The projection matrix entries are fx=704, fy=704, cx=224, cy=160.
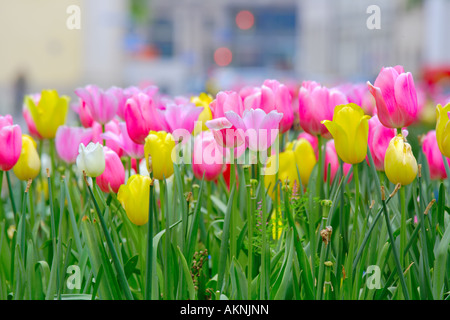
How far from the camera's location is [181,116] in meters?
1.13

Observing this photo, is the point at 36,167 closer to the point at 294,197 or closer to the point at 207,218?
the point at 207,218

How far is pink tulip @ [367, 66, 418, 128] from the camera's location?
40.3 inches

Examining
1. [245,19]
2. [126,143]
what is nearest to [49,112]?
[126,143]

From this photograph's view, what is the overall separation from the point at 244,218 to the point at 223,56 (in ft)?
163

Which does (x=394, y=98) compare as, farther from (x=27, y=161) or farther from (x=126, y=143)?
(x=27, y=161)

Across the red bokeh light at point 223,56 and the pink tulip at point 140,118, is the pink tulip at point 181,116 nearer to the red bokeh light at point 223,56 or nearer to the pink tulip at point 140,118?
the pink tulip at point 140,118

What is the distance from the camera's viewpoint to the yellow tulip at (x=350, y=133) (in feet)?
3.20

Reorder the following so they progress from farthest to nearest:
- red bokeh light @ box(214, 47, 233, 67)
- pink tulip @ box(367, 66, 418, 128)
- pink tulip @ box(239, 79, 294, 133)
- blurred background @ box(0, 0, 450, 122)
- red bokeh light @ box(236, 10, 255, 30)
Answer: red bokeh light @ box(214, 47, 233, 67), red bokeh light @ box(236, 10, 255, 30), blurred background @ box(0, 0, 450, 122), pink tulip @ box(239, 79, 294, 133), pink tulip @ box(367, 66, 418, 128)

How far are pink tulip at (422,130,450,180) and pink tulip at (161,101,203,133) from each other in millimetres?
471

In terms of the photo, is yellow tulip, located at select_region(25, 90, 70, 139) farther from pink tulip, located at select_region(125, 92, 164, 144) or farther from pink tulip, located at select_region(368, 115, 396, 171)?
pink tulip, located at select_region(368, 115, 396, 171)

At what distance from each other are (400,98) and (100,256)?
0.48 meters

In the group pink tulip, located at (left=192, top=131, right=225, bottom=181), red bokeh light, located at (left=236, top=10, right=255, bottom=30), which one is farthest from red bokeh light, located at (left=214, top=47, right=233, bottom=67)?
pink tulip, located at (left=192, top=131, right=225, bottom=181)

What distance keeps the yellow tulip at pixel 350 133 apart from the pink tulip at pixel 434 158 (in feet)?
1.24

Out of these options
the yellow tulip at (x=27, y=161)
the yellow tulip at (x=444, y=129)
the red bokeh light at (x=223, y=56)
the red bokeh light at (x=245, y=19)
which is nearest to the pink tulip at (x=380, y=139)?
the yellow tulip at (x=444, y=129)
